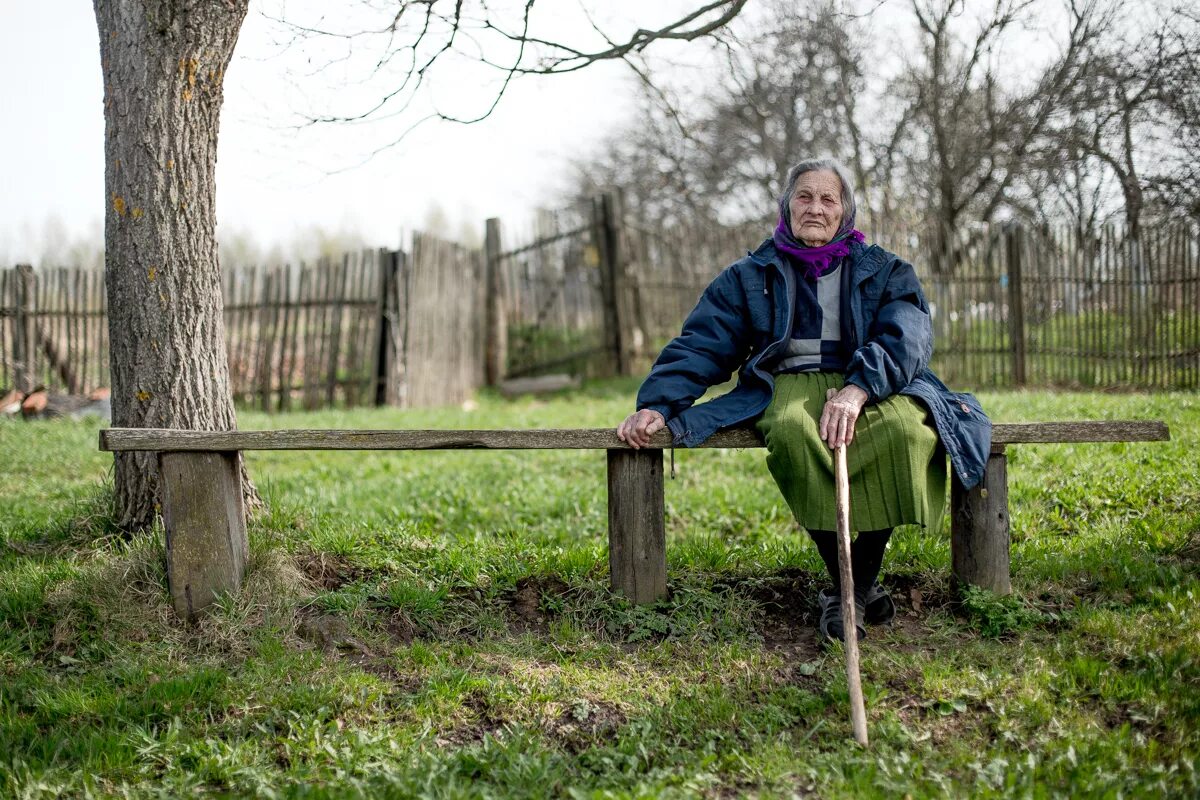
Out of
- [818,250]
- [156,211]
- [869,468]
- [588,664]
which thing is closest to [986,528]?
[869,468]

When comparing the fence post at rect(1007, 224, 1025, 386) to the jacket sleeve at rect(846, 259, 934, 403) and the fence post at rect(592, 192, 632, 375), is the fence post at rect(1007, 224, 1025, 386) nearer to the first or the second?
the fence post at rect(592, 192, 632, 375)

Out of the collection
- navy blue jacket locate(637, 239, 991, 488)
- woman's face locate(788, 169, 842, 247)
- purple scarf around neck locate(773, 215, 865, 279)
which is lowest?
navy blue jacket locate(637, 239, 991, 488)

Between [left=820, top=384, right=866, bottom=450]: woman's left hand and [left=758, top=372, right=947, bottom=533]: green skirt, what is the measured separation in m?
0.05

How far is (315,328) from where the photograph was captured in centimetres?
1028

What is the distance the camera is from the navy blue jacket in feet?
10.5

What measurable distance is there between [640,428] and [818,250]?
943 mm

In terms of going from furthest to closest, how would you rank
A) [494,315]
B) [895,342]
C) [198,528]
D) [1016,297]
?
1. [494,315]
2. [1016,297]
3. [198,528]
4. [895,342]

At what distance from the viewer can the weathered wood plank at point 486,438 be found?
330 cm

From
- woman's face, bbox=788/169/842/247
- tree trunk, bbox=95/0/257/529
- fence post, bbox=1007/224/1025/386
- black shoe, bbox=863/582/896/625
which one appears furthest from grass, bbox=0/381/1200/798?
fence post, bbox=1007/224/1025/386

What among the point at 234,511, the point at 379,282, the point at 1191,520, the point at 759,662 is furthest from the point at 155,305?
the point at 379,282

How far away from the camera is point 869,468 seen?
10.2 feet

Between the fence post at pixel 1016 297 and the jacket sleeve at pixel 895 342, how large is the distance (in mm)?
7547

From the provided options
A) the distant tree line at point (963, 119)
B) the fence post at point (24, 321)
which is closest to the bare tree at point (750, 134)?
the distant tree line at point (963, 119)

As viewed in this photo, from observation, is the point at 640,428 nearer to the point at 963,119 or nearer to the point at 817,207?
the point at 817,207
